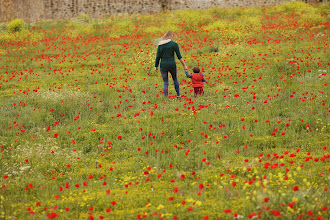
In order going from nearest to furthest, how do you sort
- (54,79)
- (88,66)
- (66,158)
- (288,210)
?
(288,210) → (66,158) → (54,79) → (88,66)

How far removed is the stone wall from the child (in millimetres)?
25318

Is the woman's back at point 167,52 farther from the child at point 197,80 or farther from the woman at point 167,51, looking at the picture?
the child at point 197,80

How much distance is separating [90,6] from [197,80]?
2731cm

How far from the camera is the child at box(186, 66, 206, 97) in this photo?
29.8 feet

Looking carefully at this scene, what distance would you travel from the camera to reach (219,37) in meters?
18.3

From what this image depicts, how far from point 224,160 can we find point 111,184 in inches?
75.6

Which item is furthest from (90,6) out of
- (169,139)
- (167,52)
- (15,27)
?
(169,139)

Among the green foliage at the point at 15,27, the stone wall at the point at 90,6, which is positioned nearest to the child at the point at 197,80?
the green foliage at the point at 15,27

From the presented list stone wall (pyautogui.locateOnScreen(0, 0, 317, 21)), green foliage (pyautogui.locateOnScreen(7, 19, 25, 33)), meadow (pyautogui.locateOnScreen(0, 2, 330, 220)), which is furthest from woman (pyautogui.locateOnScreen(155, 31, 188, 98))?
stone wall (pyautogui.locateOnScreen(0, 0, 317, 21))

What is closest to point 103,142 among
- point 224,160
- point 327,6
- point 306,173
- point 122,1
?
point 224,160

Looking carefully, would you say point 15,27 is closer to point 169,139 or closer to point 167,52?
point 167,52

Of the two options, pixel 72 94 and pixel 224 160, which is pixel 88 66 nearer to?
pixel 72 94

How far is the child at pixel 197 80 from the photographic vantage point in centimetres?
909

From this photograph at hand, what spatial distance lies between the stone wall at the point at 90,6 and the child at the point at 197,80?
25.3 meters
